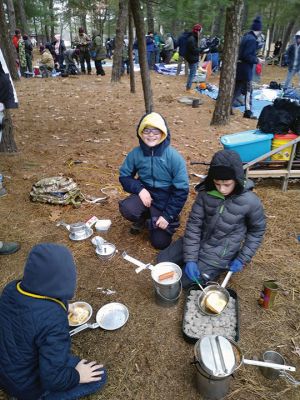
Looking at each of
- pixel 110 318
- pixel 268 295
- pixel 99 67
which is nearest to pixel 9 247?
pixel 110 318

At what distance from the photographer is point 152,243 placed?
338 cm

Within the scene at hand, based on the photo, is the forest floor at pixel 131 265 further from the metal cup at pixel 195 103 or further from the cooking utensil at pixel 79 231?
the metal cup at pixel 195 103

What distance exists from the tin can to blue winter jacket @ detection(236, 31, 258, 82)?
6177 mm

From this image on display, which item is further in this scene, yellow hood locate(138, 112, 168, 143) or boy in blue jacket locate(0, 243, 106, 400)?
yellow hood locate(138, 112, 168, 143)

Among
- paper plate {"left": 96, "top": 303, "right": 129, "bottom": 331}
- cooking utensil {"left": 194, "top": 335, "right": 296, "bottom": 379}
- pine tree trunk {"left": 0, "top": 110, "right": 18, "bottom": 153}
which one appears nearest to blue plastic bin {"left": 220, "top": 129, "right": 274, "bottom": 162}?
paper plate {"left": 96, "top": 303, "right": 129, "bottom": 331}

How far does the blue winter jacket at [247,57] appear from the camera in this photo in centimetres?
716

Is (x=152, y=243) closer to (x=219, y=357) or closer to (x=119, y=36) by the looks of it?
(x=219, y=357)

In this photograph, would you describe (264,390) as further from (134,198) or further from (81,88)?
(81,88)

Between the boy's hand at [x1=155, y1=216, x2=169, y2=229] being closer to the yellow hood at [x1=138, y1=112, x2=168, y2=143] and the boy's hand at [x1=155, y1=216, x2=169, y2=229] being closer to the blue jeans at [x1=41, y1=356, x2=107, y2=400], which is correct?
the yellow hood at [x1=138, y1=112, x2=168, y2=143]

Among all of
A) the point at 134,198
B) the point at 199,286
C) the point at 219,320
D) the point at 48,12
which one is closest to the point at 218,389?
the point at 219,320

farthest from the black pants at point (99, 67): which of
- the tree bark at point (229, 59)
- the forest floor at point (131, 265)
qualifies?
the tree bark at point (229, 59)

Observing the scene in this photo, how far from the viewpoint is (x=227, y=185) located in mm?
2553

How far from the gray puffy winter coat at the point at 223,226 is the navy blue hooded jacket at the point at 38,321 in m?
1.43

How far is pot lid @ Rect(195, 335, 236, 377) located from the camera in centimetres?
181
